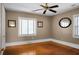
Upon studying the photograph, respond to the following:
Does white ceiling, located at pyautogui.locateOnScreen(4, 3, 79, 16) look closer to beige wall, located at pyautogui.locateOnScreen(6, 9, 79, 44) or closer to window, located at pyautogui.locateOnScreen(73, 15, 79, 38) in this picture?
beige wall, located at pyautogui.locateOnScreen(6, 9, 79, 44)

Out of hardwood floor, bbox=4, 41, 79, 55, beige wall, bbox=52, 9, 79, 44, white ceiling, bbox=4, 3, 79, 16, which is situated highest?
white ceiling, bbox=4, 3, 79, 16

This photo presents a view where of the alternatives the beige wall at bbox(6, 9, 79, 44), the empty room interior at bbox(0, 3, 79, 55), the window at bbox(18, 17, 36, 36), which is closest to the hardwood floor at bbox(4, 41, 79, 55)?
the empty room interior at bbox(0, 3, 79, 55)

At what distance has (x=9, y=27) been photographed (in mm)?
1442

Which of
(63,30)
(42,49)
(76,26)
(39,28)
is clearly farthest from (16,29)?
(76,26)

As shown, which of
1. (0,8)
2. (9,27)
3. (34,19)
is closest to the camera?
(0,8)

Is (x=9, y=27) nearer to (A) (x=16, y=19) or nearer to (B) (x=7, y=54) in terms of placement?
(A) (x=16, y=19)

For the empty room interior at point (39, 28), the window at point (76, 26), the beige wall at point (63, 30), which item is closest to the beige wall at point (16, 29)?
the empty room interior at point (39, 28)

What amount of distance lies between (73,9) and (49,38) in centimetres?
70

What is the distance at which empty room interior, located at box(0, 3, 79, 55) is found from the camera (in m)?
1.41

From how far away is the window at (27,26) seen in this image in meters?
1.53

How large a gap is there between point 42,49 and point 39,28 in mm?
415

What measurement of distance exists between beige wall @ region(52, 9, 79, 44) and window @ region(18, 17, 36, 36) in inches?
15.9

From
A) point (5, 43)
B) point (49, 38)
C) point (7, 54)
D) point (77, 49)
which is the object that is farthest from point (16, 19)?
point (77, 49)

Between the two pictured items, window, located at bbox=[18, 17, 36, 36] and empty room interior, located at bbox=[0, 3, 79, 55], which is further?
window, located at bbox=[18, 17, 36, 36]
